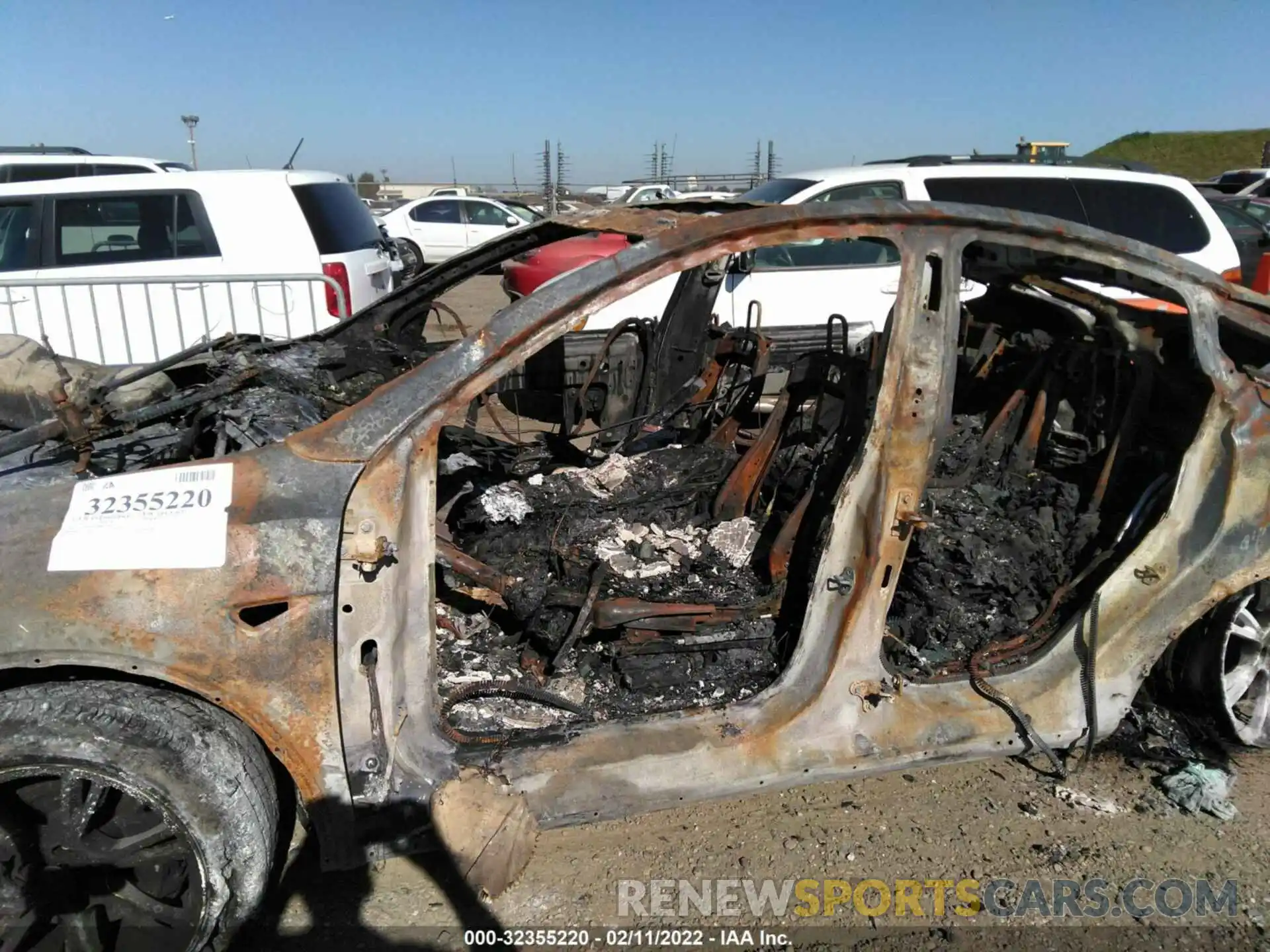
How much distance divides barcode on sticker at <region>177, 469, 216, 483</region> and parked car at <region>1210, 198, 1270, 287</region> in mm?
10698

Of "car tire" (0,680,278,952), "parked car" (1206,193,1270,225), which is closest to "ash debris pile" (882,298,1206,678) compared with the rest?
"car tire" (0,680,278,952)

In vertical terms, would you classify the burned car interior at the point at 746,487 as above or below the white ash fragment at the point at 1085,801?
above

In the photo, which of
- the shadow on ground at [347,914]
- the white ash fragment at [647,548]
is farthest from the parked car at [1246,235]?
the shadow on ground at [347,914]

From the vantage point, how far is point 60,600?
5.96 ft

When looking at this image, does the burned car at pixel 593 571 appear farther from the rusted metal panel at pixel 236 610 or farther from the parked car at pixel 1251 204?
the parked car at pixel 1251 204

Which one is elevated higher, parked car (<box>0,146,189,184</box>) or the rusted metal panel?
parked car (<box>0,146,189,184</box>)

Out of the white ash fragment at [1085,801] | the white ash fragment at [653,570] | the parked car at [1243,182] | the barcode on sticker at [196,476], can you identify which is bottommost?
the white ash fragment at [1085,801]

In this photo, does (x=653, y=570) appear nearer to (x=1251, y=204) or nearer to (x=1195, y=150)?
(x=1251, y=204)

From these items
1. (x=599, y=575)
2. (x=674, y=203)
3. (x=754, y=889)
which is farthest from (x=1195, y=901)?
(x=674, y=203)

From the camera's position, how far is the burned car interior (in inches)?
96.7

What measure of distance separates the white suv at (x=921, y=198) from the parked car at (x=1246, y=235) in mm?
3451

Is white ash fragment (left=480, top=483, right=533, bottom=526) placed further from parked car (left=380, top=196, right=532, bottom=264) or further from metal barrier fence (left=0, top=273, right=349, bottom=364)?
parked car (left=380, top=196, right=532, bottom=264)

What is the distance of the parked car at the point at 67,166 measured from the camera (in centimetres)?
909

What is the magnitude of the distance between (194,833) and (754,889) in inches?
55.9
